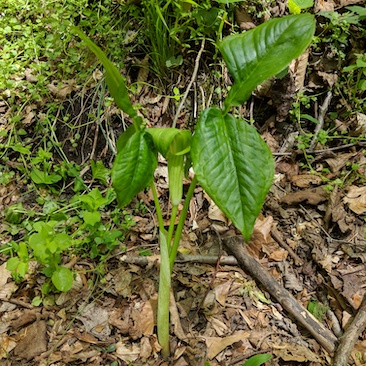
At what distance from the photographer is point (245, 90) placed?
38.4 inches

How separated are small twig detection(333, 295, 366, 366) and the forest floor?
0.05m

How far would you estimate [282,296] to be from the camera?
160 centimetres

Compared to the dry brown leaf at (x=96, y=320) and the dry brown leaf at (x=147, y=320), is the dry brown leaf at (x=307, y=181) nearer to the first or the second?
the dry brown leaf at (x=147, y=320)

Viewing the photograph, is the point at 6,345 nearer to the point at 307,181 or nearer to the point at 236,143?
the point at 236,143

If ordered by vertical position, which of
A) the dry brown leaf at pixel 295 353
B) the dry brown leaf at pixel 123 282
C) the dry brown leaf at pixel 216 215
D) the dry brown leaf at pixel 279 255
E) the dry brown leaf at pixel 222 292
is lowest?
the dry brown leaf at pixel 295 353

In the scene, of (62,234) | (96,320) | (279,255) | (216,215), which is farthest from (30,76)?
(279,255)

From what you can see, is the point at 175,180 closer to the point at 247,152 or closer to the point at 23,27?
the point at 247,152

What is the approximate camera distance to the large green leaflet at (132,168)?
3.35 feet

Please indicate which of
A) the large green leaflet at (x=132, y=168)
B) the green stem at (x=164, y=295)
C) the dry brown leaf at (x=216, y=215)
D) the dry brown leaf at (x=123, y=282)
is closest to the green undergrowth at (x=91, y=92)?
the dry brown leaf at (x=123, y=282)

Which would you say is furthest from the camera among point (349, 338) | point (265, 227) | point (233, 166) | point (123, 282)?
point (265, 227)

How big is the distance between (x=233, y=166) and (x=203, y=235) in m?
0.94

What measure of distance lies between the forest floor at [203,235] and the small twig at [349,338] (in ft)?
0.15

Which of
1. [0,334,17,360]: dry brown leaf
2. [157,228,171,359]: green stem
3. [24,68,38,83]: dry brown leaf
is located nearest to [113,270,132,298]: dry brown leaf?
[157,228,171,359]: green stem

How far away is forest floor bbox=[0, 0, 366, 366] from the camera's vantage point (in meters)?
1.53
